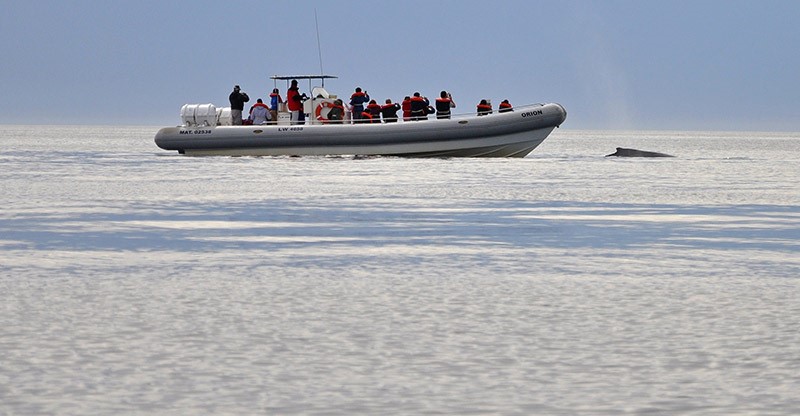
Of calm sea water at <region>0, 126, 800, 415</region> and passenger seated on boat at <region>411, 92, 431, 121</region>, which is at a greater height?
passenger seated on boat at <region>411, 92, 431, 121</region>

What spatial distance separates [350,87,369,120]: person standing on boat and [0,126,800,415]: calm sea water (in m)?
19.0

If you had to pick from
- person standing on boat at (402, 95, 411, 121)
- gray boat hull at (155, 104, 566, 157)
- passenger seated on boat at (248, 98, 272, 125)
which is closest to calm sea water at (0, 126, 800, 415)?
gray boat hull at (155, 104, 566, 157)

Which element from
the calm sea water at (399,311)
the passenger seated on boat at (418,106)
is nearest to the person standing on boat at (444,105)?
the passenger seated on boat at (418,106)

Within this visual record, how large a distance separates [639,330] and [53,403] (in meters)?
3.35

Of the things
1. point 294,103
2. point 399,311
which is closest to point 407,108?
point 294,103

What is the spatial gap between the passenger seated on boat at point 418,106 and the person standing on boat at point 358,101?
1.54 m

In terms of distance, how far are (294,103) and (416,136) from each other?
3.54 m

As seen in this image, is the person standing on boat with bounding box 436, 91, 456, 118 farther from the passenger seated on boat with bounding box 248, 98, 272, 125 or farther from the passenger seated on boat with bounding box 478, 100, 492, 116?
the passenger seated on boat with bounding box 248, 98, 272, 125

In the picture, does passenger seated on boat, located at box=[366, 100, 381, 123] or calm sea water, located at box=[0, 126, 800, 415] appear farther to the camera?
passenger seated on boat, located at box=[366, 100, 381, 123]

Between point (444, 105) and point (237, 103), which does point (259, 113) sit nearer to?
point (237, 103)

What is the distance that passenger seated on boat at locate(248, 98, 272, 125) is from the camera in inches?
1483

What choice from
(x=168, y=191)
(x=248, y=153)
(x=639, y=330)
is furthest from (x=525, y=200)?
(x=248, y=153)

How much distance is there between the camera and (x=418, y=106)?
36344 mm

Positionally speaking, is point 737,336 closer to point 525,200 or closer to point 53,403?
point 53,403
